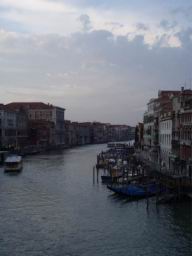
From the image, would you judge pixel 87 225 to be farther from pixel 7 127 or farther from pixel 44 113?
pixel 44 113

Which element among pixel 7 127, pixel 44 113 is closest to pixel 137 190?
pixel 7 127

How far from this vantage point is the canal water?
16.0m

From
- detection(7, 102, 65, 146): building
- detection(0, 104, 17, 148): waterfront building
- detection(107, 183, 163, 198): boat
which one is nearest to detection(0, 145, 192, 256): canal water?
detection(107, 183, 163, 198): boat

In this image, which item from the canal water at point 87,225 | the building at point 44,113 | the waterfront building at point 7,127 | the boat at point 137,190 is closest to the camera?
the canal water at point 87,225

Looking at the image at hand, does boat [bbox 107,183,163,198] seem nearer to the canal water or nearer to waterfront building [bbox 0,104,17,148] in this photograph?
the canal water

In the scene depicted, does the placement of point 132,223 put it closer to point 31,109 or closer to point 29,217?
point 29,217

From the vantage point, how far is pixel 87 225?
19.2m

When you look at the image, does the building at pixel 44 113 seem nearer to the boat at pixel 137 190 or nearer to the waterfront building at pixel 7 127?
the waterfront building at pixel 7 127

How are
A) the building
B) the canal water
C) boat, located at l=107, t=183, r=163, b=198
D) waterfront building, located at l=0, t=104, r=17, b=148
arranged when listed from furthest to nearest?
1. the building
2. waterfront building, located at l=0, t=104, r=17, b=148
3. boat, located at l=107, t=183, r=163, b=198
4. the canal water

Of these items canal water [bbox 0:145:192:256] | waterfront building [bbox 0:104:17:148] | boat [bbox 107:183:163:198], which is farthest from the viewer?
waterfront building [bbox 0:104:17:148]

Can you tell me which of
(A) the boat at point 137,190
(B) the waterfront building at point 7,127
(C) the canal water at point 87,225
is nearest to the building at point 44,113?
(B) the waterfront building at point 7,127

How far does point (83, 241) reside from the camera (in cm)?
1689

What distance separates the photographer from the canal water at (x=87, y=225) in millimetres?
16031

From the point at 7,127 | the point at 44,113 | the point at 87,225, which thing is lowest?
the point at 87,225
